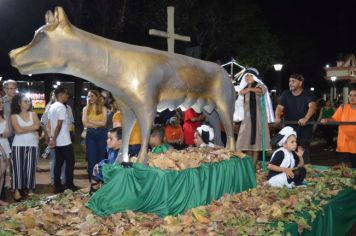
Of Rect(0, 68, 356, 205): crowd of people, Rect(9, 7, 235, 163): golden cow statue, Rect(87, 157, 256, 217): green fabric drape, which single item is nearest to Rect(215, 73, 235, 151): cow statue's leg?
Rect(9, 7, 235, 163): golden cow statue

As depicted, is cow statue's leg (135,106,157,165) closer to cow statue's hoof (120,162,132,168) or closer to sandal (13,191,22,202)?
cow statue's hoof (120,162,132,168)

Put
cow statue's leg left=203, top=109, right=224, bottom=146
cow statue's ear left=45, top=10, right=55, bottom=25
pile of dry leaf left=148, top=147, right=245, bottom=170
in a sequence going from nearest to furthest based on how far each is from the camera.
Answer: cow statue's ear left=45, top=10, right=55, bottom=25
pile of dry leaf left=148, top=147, right=245, bottom=170
cow statue's leg left=203, top=109, right=224, bottom=146

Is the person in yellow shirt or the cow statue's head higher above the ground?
the cow statue's head

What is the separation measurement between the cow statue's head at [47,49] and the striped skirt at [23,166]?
3259 mm

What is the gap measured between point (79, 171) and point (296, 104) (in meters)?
5.12

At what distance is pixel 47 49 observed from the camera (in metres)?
3.49

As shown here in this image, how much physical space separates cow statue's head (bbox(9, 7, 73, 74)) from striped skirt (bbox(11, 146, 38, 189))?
3.26 meters

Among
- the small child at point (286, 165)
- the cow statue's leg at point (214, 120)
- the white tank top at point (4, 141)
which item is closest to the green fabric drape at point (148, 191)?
the cow statue's leg at point (214, 120)

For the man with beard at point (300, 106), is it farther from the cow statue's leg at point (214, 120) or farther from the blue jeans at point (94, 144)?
the blue jeans at point (94, 144)

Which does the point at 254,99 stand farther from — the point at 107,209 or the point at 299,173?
the point at 107,209

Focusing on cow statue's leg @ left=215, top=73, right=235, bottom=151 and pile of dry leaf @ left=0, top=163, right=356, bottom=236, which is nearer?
pile of dry leaf @ left=0, top=163, right=356, bottom=236

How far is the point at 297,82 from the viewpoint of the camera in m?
6.47

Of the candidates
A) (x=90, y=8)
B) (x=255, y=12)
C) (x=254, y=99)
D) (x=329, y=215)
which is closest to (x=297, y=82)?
(x=254, y=99)

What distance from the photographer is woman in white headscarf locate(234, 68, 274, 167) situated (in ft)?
19.3
